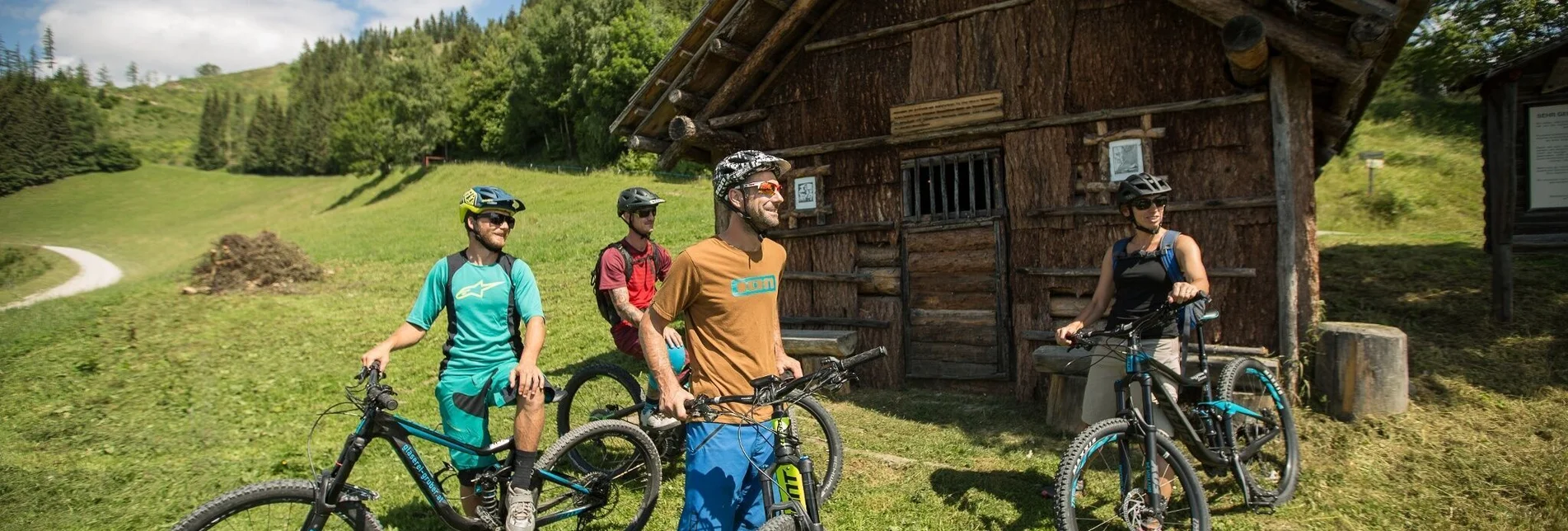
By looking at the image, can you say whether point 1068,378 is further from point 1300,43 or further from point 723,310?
point 723,310

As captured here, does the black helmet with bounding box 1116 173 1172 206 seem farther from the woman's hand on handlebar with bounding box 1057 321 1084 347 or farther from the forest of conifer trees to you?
the forest of conifer trees

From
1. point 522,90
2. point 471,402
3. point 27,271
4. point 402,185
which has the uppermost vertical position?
point 522,90

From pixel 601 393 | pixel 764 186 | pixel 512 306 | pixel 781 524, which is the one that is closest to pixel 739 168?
pixel 764 186

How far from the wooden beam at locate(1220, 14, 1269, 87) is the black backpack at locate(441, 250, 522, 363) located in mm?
5363

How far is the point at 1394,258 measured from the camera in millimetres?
11680

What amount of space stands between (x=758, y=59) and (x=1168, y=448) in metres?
6.15

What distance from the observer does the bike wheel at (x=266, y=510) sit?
10.7 ft

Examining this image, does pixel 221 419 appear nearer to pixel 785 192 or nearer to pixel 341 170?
pixel 785 192

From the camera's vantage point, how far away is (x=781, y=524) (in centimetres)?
291

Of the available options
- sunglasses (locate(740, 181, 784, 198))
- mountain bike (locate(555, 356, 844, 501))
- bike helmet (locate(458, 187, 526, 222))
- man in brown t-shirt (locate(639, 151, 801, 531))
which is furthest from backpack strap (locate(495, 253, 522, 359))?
sunglasses (locate(740, 181, 784, 198))

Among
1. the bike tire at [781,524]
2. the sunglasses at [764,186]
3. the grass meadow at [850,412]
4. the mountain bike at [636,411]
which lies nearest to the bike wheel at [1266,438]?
the grass meadow at [850,412]

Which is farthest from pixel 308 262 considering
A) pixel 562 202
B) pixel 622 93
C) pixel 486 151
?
pixel 486 151

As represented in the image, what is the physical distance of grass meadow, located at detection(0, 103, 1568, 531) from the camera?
5.15 meters

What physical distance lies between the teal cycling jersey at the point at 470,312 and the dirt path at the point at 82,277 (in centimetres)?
1806
